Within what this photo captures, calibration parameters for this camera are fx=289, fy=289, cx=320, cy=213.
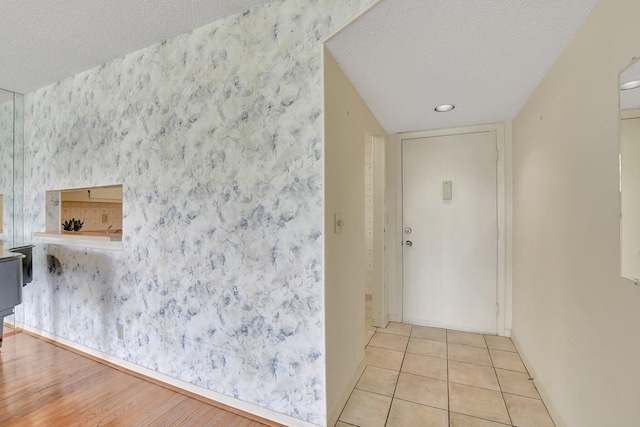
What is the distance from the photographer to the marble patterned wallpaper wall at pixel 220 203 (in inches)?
65.4

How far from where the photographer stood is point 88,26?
2.02 m

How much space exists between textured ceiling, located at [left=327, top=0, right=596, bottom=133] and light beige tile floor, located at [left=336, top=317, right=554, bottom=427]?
2229 millimetres

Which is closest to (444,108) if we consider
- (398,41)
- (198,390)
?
(398,41)

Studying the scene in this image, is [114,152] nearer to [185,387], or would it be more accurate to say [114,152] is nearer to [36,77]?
[36,77]

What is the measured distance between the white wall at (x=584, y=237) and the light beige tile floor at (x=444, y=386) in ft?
0.70

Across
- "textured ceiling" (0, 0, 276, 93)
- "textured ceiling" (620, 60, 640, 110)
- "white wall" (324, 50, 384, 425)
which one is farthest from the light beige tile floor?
"textured ceiling" (0, 0, 276, 93)

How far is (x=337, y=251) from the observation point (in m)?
1.81

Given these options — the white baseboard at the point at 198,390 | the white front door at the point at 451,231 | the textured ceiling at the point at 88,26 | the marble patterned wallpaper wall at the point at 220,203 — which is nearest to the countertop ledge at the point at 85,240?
the marble patterned wallpaper wall at the point at 220,203

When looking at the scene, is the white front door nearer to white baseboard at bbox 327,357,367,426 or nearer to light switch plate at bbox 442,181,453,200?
light switch plate at bbox 442,181,453,200

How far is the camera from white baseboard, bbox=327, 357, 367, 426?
1.74 m

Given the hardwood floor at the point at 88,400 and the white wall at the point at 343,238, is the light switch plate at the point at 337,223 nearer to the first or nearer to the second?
the white wall at the point at 343,238

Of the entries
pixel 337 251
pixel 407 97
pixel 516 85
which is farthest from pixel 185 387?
pixel 516 85

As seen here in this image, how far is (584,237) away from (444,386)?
56.2 inches

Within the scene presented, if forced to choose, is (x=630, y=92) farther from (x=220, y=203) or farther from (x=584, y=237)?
(x=220, y=203)
